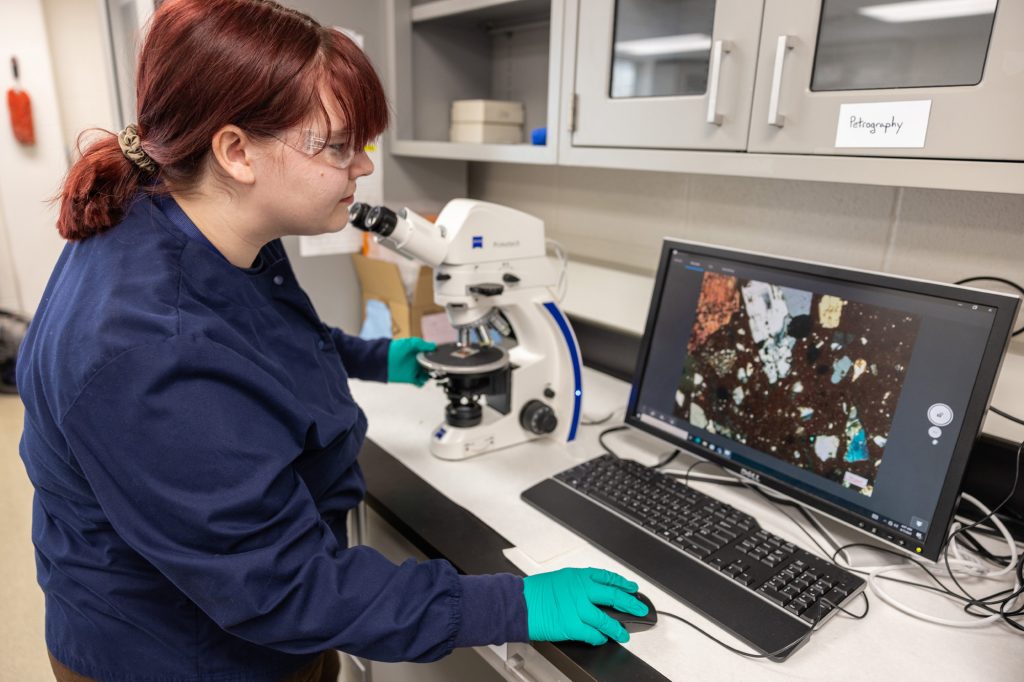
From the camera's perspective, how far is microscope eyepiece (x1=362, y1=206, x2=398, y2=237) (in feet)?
3.67

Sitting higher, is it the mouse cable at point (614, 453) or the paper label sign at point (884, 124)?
the paper label sign at point (884, 124)

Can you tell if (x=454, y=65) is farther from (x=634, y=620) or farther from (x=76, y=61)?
(x=76, y=61)

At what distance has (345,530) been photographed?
1.10 meters

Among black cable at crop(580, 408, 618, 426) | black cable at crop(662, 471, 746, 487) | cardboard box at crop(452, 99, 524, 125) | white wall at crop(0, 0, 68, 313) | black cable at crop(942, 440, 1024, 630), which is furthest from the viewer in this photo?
white wall at crop(0, 0, 68, 313)

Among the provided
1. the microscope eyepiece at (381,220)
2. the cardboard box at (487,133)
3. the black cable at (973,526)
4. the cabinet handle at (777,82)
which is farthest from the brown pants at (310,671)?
the cardboard box at (487,133)

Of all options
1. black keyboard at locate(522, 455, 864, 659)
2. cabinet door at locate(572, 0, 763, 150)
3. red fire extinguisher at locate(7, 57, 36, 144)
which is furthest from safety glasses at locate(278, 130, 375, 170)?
red fire extinguisher at locate(7, 57, 36, 144)

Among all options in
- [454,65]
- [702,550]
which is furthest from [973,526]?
[454,65]

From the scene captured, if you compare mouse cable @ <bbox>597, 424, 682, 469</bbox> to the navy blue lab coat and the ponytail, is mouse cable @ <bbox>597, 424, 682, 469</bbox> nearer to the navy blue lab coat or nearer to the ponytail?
the navy blue lab coat

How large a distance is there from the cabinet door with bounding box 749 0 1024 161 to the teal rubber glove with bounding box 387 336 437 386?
79 cm

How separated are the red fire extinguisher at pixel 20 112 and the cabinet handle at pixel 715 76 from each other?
4.26m

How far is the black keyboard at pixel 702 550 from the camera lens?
0.87m

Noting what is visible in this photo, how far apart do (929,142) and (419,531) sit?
3.05ft

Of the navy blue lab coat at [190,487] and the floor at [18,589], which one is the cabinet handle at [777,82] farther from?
the floor at [18,589]

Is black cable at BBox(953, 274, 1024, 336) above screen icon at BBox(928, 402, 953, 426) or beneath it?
above
